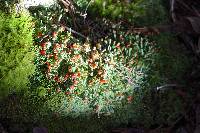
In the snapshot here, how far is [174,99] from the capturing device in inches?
78.6

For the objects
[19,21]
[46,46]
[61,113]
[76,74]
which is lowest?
[61,113]

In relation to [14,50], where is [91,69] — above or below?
below

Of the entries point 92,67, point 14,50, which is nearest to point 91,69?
point 92,67

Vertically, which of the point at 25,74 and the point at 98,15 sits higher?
the point at 98,15

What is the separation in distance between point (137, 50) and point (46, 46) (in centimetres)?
48

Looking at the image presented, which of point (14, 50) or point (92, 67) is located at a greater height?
point (14, 50)

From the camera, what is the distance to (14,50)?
6.12 feet

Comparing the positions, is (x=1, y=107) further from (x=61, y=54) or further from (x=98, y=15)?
(x=98, y=15)

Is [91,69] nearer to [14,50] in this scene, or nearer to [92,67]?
[92,67]

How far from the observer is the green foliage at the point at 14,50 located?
6.10ft

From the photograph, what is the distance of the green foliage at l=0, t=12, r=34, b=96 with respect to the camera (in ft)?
6.10

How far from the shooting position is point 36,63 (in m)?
1.93

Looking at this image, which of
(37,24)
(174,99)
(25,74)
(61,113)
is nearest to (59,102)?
(61,113)

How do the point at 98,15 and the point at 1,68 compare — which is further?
the point at 98,15
